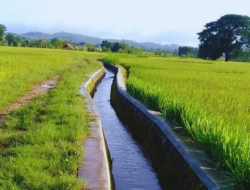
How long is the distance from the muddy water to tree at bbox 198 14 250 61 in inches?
1696

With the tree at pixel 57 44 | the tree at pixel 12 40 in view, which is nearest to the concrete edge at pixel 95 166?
the tree at pixel 57 44

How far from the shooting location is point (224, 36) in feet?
162

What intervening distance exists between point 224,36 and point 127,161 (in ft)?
155

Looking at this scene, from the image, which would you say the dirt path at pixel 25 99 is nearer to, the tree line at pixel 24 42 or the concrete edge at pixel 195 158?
the concrete edge at pixel 195 158

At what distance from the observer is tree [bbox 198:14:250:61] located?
160 feet

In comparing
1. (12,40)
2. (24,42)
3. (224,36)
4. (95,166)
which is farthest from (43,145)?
(12,40)

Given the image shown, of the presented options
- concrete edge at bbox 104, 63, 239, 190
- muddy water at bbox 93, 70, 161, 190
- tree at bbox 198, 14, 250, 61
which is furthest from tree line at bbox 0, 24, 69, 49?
concrete edge at bbox 104, 63, 239, 190

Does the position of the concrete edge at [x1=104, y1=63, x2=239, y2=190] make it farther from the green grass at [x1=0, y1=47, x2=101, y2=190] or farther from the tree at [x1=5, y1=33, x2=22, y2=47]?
the tree at [x1=5, y1=33, x2=22, y2=47]

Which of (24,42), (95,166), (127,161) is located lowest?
(127,161)

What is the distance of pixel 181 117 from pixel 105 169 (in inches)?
69.8

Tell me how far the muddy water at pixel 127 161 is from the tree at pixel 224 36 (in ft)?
141

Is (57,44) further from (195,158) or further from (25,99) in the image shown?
(195,158)

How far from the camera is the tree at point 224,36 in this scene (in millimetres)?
48844

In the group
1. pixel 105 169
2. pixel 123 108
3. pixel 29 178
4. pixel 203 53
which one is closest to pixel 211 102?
pixel 123 108
